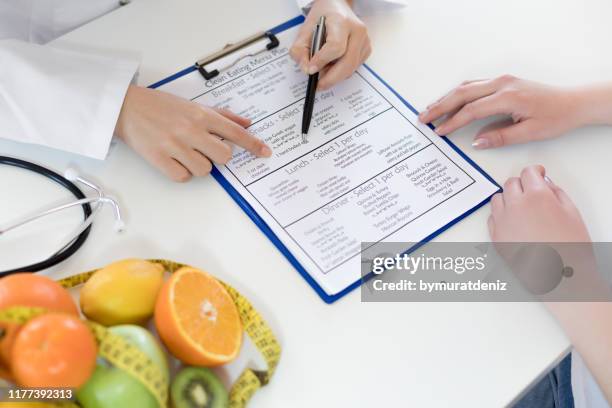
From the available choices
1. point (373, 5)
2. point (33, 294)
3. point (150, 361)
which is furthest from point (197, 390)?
point (373, 5)

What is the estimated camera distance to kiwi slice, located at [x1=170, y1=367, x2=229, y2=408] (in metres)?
0.54

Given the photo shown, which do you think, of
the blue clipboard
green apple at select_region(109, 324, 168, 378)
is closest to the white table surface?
the blue clipboard

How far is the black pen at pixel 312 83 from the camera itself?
76 centimetres

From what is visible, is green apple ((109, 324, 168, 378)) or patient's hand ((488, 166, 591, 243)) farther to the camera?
patient's hand ((488, 166, 591, 243))

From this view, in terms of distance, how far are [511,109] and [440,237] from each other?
0.23 m

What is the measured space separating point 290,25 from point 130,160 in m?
0.34

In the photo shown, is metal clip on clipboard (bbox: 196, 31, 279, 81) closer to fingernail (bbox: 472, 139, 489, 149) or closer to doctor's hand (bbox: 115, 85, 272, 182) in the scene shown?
doctor's hand (bbox: 115, 85, 272, 182)

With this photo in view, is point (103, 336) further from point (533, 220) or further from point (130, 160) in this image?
point (533, 220)

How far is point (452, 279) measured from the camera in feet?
2.19

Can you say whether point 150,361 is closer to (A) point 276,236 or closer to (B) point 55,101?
(A) point 276,236

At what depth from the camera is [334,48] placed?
798 mm

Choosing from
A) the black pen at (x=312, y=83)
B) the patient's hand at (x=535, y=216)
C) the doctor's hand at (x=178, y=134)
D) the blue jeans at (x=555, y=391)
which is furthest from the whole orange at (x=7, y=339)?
the blue jeans at (x=555, y=391)

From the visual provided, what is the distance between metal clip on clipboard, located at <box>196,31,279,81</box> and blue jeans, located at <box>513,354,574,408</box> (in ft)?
2.03

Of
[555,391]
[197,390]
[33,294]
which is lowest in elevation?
[555,391]
